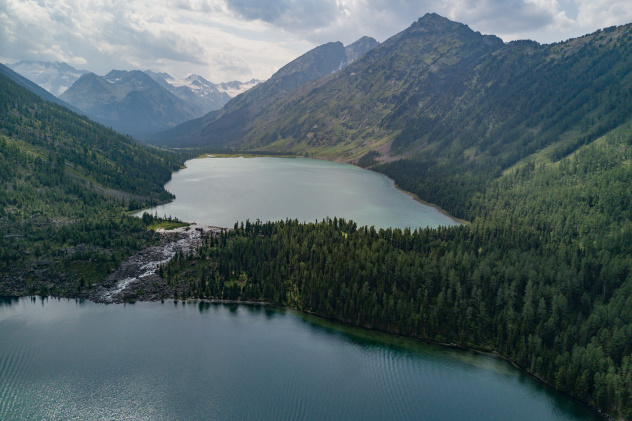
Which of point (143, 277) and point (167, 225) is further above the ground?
point (167, 225)

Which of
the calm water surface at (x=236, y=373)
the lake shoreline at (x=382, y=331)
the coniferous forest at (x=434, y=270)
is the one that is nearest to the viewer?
the calm water surface at (x=236, y=373)

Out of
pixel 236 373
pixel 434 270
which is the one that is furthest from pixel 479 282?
pixel 236 373

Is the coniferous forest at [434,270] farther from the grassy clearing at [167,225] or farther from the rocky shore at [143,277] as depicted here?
the grassy clearing at [167,225]

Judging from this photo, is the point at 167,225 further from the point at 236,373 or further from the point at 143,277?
the point at 236,373

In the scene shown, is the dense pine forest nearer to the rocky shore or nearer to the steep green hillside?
the rocky shore

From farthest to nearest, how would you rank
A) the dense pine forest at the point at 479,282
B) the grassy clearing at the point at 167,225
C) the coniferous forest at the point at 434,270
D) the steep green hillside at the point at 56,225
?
the grassy clearing at the point at 167,225, the steep green hillside at the point at 56,225, the coniferous forest at the point at 434,270, the dense pine forest at the point at 479,282

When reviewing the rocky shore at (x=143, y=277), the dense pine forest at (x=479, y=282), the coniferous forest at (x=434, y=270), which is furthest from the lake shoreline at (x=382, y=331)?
the rocky shore at (x=143, y=277)

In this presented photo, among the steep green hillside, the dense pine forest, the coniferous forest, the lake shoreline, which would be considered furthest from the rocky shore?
the dense pine forest

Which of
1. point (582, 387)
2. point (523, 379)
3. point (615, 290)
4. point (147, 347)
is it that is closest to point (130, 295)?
point (147, 347)
